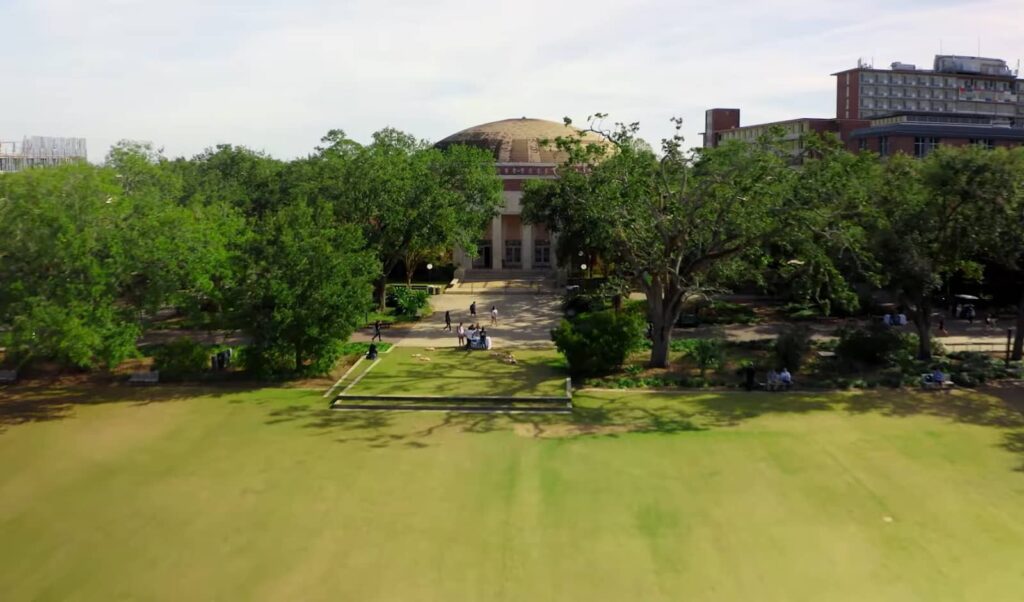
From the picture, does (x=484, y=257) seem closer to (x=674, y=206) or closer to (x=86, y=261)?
(x=674, y=206)

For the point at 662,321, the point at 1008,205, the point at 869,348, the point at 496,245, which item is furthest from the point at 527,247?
the point at 1008,205

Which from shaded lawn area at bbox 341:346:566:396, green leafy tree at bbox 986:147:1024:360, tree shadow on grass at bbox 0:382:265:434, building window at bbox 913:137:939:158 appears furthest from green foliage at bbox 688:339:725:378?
building window at bbox 913:137:939:158

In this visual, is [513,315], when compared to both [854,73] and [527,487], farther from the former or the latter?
[854,73]

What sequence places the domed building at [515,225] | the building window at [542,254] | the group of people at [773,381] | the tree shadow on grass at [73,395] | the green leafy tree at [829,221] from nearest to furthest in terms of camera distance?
the tree shadow on grass at [73,395] < the group of people at [773,381] < the green leafy tree at [829,221] < the domed building at [515,225] < the building window at [542,254]

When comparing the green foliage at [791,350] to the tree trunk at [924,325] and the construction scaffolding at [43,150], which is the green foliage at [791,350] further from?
the construction scaffolding at [43,150]

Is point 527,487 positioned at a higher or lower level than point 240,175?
lower

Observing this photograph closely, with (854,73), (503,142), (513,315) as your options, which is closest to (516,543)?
(513,315)

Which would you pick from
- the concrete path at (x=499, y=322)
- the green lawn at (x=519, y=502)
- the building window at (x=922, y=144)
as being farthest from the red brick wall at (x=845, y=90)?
the green lawn at (x=519, y=502)
